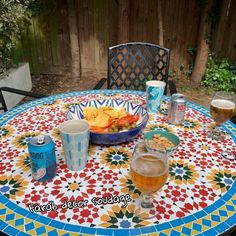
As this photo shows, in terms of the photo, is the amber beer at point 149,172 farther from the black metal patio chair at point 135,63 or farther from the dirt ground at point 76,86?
the dirt ground at point 76,86

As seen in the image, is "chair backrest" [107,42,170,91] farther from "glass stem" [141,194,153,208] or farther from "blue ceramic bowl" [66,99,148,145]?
"glass stem" [141,194,153,208]

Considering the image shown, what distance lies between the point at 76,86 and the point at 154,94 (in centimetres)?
333

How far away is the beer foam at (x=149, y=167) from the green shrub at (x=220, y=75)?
3.97 metres

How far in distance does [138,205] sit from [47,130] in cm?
66

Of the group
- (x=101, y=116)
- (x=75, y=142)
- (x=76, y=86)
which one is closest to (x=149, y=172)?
(x=75, y=142)

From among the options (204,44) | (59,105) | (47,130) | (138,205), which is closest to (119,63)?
(59,105)

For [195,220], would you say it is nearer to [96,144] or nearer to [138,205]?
[138,205]

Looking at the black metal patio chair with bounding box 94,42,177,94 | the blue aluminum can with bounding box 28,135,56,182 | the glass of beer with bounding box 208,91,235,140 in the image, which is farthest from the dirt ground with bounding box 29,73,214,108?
the blue aluminum can with bounding box 28,135,56,182

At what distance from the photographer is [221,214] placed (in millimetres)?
828

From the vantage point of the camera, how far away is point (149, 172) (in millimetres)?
750

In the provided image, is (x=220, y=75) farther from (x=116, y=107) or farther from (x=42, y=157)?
(x=42, y=157)

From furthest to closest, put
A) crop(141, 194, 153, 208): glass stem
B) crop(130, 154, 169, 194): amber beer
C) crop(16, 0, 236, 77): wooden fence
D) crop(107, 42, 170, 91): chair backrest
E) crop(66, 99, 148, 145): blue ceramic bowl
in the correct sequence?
1. crop(16, 0, 236, 77): wooden fence
2. crop(107, 42, 170, 91): chair backrest
3. crop(66, 99, 148, 145): blue ceramic bowl
4. crop(141, 194, 153, 208): glass stem
5. crop(130, 154, 169, 194): amber beer

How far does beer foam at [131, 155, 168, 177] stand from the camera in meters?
0.74

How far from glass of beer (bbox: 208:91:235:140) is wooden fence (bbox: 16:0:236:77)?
10.9 feet
